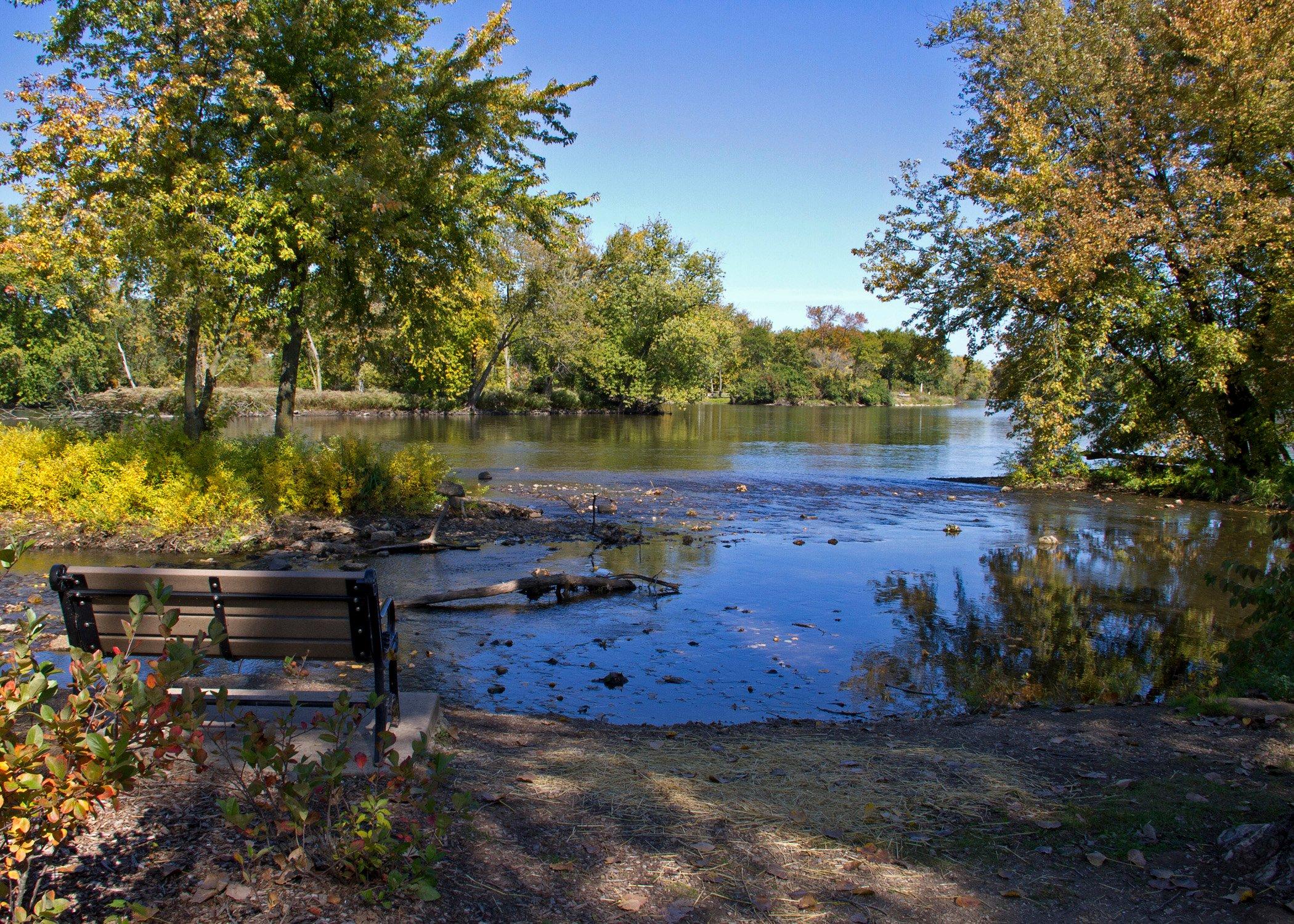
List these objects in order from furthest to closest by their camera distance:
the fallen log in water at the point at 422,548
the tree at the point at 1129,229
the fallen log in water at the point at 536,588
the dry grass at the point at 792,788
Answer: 1. the tree at the point at 1129,229
2. the fallen log in water at the point at 422,548
3. the fallen log in water at the point at 536,588
4. the dry grass at the point at 792,788

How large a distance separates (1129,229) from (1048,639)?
1590cm

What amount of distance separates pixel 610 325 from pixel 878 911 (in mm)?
62833

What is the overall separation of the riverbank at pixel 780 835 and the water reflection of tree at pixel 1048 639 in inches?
79.6

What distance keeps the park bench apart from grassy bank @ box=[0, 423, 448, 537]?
8.19m

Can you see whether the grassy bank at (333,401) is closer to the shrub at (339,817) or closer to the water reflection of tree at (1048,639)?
the water reflection of tree at (1048,639)

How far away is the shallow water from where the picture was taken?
6.93 m

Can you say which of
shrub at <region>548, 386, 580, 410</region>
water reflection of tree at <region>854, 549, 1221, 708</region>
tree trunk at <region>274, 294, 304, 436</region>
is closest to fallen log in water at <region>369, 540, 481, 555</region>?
tree trunk at <region>274, 294, 304, 436</region>

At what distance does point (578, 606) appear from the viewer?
9.28 m

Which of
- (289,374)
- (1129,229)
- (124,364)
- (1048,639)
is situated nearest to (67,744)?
(1048,639)

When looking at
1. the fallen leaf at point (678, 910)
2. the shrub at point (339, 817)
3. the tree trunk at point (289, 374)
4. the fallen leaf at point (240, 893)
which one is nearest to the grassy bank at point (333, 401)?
the tree trunk at point (289, 374)

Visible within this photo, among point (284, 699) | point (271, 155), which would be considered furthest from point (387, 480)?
point (284, 699)

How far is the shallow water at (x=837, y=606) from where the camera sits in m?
6.93

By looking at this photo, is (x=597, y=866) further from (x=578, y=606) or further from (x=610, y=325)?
(x=610, y=325)

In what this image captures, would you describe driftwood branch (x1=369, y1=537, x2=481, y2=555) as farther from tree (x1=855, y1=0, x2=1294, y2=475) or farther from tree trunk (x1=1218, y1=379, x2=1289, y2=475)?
tree trunk (x1=1218, y1=379, x2=1289, y2=475)
